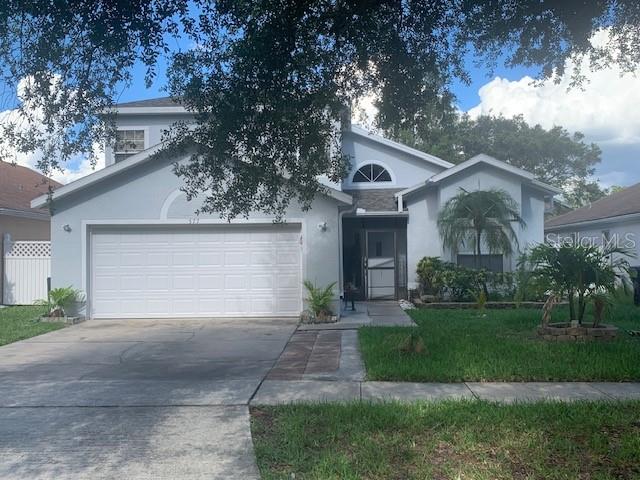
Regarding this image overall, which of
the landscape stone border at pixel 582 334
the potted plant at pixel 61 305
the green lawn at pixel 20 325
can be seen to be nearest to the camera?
the landscape stone border at pixel 582 334

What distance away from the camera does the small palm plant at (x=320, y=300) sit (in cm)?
1284

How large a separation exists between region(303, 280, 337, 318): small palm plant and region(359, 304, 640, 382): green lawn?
1866 millimetres

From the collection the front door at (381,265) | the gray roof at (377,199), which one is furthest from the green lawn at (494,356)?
the gray roof at (377,199)

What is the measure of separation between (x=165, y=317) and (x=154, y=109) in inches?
275

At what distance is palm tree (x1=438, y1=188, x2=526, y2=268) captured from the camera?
15031 millimetres

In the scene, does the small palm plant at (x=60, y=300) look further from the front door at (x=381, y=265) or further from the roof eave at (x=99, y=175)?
the front door at (x=381, y=265)

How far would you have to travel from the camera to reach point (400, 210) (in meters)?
16.5

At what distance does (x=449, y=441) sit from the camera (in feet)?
16.6

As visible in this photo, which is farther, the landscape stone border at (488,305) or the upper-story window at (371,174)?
the upper-story window at (371,174)

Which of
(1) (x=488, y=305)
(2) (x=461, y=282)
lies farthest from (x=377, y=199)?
(1) (x=488, y=305)

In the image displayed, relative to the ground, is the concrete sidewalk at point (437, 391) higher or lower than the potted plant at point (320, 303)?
lower

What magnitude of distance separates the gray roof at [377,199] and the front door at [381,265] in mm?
804

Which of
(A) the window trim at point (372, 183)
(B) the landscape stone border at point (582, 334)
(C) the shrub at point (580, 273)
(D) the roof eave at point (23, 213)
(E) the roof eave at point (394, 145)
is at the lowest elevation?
(B) the landscape stone border at point (582, 334)

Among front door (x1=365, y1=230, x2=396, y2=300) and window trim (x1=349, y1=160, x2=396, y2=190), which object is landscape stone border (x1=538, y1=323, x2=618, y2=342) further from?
window trim (x1=349, y1=160, x2=396, y2=190)
